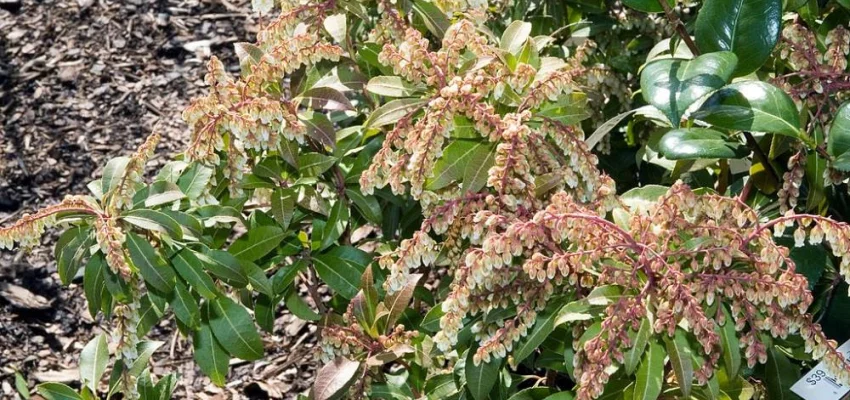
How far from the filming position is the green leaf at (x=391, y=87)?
7.07 ft

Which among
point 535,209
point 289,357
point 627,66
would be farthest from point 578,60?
point 289,357

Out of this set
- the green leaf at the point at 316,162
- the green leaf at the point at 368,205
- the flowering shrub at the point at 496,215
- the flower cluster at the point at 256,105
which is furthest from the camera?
the green leaf at the point at 368,205

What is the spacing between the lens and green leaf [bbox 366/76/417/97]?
7.07ft

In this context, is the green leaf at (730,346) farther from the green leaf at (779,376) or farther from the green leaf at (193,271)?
the green leaf at (193,271)

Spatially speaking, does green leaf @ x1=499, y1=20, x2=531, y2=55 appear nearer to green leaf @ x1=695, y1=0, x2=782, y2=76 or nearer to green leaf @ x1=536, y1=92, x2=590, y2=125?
green leaf @ x1=536, y1=92, x2=590, y2=125

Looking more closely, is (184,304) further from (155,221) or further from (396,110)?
(396,110)

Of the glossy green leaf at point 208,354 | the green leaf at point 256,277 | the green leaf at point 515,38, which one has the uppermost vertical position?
the green leaf at point 515,38

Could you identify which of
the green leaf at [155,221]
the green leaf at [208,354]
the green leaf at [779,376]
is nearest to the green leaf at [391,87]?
the green leaf at [155,221]

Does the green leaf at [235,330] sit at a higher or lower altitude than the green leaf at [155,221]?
lower

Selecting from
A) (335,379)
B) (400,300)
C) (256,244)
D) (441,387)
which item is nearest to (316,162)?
(256,244)

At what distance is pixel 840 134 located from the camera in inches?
72.4

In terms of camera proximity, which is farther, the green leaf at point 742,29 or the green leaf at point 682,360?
the green leaf at point 742,29

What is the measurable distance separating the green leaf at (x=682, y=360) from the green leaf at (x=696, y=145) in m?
0.34

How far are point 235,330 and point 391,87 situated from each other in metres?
0.62
